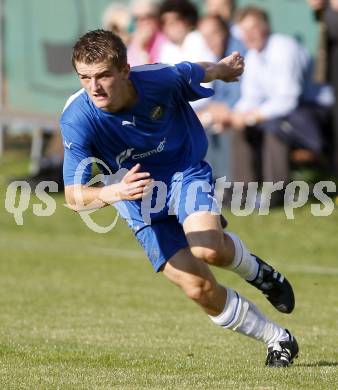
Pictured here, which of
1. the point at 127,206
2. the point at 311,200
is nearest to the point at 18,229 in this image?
the point at 311,200

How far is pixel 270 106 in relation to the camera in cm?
1414

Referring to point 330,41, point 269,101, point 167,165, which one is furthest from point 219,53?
point 167,165

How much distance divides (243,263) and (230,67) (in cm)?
127

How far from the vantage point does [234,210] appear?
14766mm

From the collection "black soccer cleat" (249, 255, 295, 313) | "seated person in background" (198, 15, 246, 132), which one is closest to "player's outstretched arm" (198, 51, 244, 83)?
"black soccer cleat" (249, 255, 295, 313)

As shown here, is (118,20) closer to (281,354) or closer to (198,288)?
(198,288)

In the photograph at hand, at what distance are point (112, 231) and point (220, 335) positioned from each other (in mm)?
6609

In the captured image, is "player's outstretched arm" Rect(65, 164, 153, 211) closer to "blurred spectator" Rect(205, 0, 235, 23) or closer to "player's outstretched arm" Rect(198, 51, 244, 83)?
"player's outstretched arm" Rect(198, 51, 244, 83)

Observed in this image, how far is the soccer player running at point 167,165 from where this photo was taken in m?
6.62

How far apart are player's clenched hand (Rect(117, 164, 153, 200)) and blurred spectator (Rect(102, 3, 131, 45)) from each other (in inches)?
377

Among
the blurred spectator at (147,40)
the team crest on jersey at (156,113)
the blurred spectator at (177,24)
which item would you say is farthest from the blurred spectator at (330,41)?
the team crest on jersey at (156,113)

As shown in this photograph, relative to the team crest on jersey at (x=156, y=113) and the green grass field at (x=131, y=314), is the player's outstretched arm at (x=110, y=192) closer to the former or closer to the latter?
the team crest on jersey at (x=156, y=113)

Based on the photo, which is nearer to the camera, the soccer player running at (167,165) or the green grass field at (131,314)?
the green grass field at (131,314)

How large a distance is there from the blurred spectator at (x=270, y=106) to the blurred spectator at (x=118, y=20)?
6.43 feet
